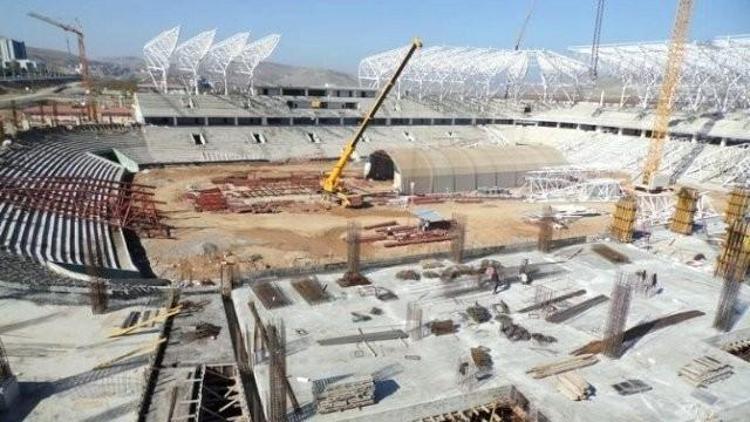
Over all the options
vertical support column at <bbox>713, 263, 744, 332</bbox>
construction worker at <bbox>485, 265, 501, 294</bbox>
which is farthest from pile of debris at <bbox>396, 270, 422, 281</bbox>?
vertical support column at <bbox>713, 263, 744, 332</bbox>

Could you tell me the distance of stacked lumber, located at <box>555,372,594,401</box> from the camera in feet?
43.3

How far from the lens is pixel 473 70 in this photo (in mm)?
81250

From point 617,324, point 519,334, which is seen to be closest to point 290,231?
point 519,334

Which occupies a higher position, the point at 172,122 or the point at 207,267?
the point at 172,122

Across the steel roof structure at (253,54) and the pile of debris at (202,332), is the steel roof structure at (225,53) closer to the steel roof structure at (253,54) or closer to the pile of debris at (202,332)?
the steel roof structure at (253,54)

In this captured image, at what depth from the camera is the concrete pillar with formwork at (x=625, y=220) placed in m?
26.0

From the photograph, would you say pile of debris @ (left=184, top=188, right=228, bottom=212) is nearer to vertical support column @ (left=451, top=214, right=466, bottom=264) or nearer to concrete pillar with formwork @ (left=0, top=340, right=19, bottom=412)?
vertical support column @ (left=451, top=214, right=466, bottom=264)

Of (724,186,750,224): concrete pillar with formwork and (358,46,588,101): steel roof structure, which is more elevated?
(358,46,588,101): steel roof structure

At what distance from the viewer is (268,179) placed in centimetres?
4466

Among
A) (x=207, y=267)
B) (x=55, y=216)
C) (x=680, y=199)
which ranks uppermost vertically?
(x=680, y=199)

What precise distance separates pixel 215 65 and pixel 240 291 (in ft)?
181

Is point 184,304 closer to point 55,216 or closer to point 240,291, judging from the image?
point 240,291

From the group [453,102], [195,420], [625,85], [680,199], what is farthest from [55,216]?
[625,85]

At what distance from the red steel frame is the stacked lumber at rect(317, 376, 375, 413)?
1958 cm
